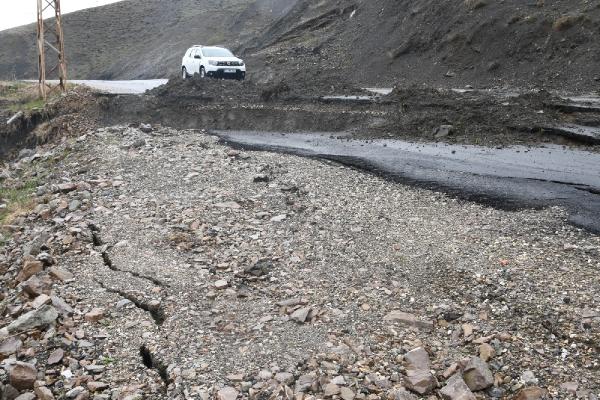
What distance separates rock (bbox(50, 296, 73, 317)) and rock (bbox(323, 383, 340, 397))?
117 inches

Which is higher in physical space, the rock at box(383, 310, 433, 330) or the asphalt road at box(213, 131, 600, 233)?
the asphalt road at box(213, 131, 600, 233)

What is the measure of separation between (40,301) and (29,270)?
110 cm

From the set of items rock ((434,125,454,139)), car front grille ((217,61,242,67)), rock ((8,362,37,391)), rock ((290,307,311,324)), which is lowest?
rock ((290,307,311,324))

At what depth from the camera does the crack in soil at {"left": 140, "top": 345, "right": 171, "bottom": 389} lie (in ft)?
15.4

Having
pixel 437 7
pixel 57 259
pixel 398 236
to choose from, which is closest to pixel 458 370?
pixel 398 236

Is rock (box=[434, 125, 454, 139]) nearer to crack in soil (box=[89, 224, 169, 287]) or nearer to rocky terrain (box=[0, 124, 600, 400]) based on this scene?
rocky terrain (box=[0, 124, 600, 400])

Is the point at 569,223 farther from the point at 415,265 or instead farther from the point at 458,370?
the point at 458,370

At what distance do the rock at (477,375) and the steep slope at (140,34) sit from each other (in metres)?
37.1

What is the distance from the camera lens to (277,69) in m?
25.7

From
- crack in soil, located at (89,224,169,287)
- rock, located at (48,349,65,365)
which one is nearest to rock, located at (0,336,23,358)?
rock, located at (48,349,65,365)

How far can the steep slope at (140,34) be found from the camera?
43.6 m

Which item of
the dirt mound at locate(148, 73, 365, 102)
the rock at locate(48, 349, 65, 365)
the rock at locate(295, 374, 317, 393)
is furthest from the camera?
A: the dirt mound at locate(148, 73, 365, 102)

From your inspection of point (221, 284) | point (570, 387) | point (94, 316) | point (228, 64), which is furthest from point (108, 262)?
point (228, 64)

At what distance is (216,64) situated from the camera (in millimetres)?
22844
